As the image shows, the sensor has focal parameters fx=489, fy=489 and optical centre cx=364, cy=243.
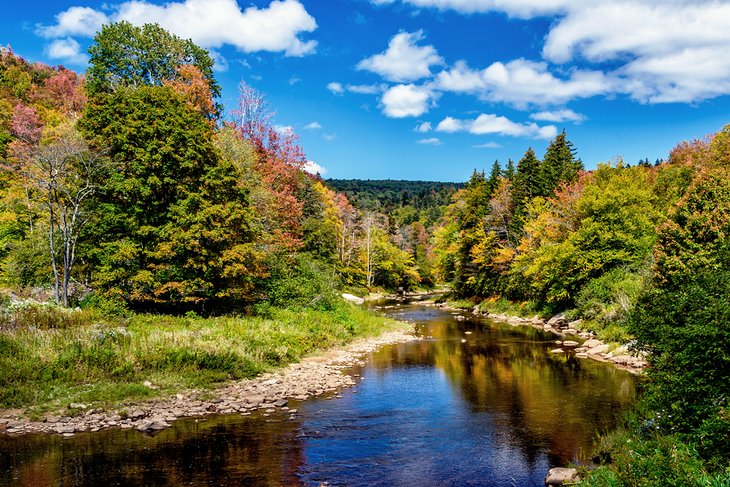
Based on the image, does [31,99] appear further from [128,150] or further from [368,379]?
[368,379]

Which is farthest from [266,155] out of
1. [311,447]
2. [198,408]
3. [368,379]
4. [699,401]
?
[699,401]

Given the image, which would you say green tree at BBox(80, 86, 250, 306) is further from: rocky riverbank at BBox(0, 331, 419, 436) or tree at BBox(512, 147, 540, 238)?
tree at BBox(512, 147, 540, 238)

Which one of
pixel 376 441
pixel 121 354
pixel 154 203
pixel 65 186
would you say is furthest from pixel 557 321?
pixel 65 186

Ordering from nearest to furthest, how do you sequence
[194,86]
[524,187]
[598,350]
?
[598,350]
[194,86]
[524,187]

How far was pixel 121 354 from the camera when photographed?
1873cm

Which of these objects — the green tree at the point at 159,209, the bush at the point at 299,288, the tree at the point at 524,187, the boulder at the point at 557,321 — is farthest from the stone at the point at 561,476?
the tree at the point at 524,187

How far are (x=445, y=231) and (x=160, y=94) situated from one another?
5249 centimetres

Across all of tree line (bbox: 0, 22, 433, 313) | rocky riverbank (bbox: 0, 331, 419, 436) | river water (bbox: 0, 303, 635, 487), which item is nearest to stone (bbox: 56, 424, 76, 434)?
rocky riverbank (bbox: 0, 331, 419, 436)

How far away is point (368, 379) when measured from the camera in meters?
22.2

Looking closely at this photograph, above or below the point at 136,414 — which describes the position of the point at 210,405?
below

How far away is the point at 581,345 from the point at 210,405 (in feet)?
74.7

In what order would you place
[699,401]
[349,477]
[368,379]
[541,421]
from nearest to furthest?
[699,401], [349,477], [541,421], [368,379]

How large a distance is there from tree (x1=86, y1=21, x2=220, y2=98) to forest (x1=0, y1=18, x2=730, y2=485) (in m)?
0.14

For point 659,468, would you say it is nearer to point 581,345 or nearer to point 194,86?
point 581,345
